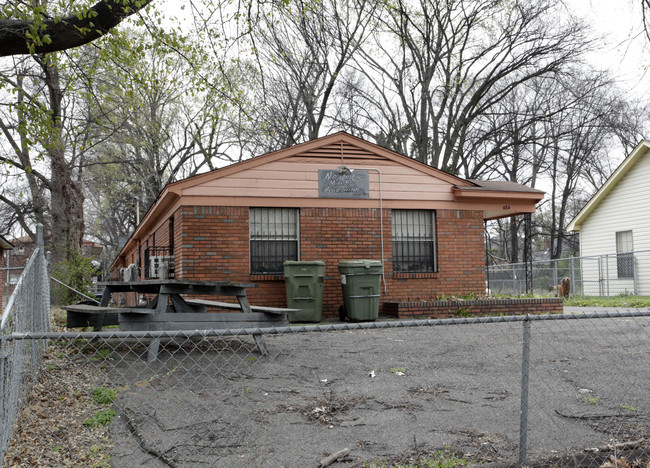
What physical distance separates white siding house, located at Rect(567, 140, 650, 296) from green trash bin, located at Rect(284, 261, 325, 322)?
45.1 ft

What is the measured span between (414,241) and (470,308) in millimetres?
1966

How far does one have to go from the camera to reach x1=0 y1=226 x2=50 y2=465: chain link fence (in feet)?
10.7

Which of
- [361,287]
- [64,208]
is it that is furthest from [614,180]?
[64,208]

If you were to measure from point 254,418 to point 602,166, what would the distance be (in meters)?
38.9

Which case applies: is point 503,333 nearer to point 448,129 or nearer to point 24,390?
point 24,390

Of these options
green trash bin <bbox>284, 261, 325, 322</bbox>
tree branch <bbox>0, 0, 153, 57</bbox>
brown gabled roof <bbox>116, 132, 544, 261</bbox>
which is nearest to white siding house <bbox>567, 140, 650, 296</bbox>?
brown gabled roof <bbox>116, 132, 544, 261</bbox>

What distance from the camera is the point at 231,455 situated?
4152mm

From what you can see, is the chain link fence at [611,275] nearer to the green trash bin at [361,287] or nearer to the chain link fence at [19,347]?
the green trash bin at [361,287]

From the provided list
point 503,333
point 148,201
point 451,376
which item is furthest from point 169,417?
point 148,201

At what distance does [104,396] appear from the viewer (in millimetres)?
5543

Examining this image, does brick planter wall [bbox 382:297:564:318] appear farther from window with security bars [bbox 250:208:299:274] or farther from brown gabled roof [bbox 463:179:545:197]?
brown gabled roof [bbox 463:179:545:197]

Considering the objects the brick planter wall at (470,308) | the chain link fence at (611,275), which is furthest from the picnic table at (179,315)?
the chain link fence at (611,275)

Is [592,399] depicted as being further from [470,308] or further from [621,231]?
[621,231]

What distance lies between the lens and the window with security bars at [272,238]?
12555 millimetres
